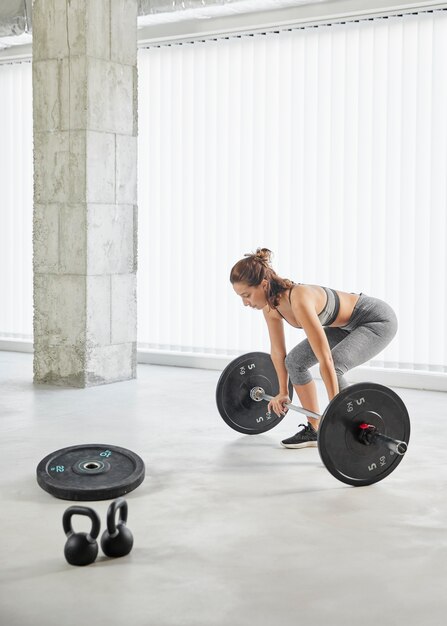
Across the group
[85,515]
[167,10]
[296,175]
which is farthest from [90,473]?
[167,10]

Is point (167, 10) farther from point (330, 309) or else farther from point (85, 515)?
point (85, 515)

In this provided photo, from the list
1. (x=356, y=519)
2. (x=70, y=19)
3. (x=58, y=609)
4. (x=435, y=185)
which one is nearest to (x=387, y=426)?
(x=356, y=519)

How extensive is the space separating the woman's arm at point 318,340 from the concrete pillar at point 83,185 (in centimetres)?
268

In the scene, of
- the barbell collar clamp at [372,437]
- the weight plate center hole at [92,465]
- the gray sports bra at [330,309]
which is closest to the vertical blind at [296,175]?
the gray sports bra at [330,309]

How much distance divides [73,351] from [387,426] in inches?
128

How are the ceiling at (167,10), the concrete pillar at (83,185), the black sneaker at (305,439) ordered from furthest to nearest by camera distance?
1. the ceiling at (167,10)
2. the concrete pillar at (83,185)
3. the black sneaker at (305,439)

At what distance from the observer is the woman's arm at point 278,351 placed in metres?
4.31

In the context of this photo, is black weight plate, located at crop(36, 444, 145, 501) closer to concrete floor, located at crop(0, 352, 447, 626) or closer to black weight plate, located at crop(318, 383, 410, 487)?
concrete floor, located at crop(0, 352, 447, 626)

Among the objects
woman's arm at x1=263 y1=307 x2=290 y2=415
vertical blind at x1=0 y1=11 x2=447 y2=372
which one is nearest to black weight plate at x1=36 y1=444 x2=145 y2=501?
woman's arm at x1=263 y1=307 x2=290 y2=415

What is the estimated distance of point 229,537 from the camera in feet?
10.5

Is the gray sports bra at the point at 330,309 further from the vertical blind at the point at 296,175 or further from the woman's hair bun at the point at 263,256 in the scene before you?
the vertical blind at the point at 296,175

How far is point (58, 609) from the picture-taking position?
2.56 m

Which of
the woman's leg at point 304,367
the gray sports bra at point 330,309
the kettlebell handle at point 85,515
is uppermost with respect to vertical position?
the gray sports bra at point 330,309

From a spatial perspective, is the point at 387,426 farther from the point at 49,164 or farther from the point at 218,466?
the point at 49,164
